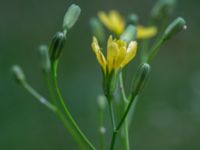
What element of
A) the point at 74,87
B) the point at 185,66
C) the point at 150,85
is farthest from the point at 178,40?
the point at 74,87

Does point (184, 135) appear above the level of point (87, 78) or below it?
below

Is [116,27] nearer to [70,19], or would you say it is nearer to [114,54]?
[70,19]

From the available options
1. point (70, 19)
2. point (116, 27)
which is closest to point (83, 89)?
point (116, 27)

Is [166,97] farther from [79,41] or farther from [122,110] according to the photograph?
[122,110]

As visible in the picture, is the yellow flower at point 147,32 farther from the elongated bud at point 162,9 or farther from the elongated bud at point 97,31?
the elongated bud at point 97,31

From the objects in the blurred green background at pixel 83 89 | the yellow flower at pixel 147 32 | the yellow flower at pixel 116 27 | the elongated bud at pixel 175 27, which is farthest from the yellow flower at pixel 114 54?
the blurred green background at pixel 83 89

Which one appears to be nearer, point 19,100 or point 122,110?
point 122,110

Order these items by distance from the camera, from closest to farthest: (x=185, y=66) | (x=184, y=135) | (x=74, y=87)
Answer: (x=184, y=135) < (x=74, y=87) < (x=185, y=66)
